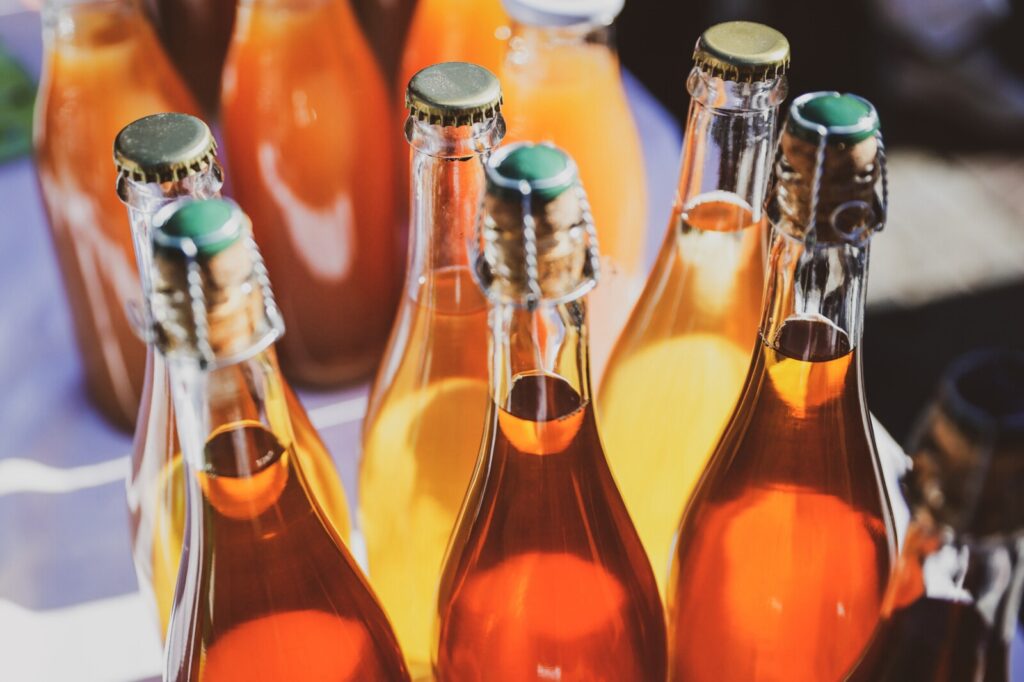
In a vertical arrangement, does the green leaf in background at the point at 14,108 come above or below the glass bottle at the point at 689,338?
below

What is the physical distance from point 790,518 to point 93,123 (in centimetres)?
43

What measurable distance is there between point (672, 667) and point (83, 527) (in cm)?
37

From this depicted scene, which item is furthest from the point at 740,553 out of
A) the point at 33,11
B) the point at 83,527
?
the point at 33,11

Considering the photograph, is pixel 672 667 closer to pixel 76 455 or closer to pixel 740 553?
pixel 740 553

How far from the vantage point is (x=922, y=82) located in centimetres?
202

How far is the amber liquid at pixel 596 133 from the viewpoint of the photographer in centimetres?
57

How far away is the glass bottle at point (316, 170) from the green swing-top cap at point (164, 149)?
21 centimetres

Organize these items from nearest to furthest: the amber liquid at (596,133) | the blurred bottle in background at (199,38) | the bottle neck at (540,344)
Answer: the bottle neck at (540,344) → the amber liquid at (596,133) → the blurred bottle in background at (199,38)

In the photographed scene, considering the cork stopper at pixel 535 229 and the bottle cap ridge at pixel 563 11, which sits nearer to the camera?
the cork stopper at pixel 535 229

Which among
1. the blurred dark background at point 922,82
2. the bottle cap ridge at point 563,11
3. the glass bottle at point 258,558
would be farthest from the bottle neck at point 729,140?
the blurred dark background at point 922,82

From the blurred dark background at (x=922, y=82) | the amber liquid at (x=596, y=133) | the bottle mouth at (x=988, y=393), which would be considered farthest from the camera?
the blurred dark background at (x=922, y=82)

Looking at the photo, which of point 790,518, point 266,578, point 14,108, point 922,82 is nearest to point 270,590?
point 266,578

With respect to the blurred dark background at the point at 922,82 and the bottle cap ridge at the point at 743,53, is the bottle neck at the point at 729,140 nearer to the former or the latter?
the bottle cap ridge at the point at 743,53

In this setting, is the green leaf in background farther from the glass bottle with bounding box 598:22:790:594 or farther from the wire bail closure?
the wire bail closure
